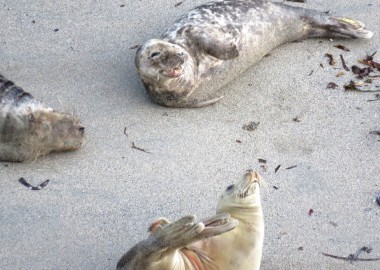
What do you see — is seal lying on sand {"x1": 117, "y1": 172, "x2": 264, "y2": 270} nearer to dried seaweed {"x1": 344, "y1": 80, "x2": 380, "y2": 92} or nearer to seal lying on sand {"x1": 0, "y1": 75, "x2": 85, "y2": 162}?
seal lying on sand {"x1": 0, "y1": 75, "x2": 85, "y2": 162}

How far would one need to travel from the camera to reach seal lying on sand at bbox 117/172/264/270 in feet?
8.95

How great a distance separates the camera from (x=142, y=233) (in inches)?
138

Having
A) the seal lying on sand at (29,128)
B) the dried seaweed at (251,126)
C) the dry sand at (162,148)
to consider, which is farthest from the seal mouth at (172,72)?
the seal lying on sand at (29,128)

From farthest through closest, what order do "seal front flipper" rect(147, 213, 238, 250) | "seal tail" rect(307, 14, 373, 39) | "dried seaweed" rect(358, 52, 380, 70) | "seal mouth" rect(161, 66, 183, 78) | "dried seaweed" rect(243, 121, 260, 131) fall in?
"seal tail" rect(307, 14, 373, 39) → "dried seaweed" rect(358, 52, 380, 70) → "seal mouth" rect(161, 66, 183, 78) → "dried seaweed" rect(243, 121, 260, 131) → "seal front flipper" rect(147, 213, 238, 250)

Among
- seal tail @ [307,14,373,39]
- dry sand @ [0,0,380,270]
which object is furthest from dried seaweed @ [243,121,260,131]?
seal tail @ [307,14,373,39]

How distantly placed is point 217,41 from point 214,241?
6.38 ft

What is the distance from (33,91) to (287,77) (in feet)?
4.78

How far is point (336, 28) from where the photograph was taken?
A: 16.6 ft

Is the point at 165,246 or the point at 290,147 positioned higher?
the point at 165,246

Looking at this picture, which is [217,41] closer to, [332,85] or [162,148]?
[332,85]

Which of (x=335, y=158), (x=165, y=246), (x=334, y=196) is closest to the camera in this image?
(x=165, y=246)

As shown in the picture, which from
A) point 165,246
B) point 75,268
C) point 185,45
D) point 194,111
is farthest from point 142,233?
point 185,45

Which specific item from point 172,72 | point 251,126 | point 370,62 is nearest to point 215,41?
point 172,72

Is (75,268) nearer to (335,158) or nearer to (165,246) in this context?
(165,246)
